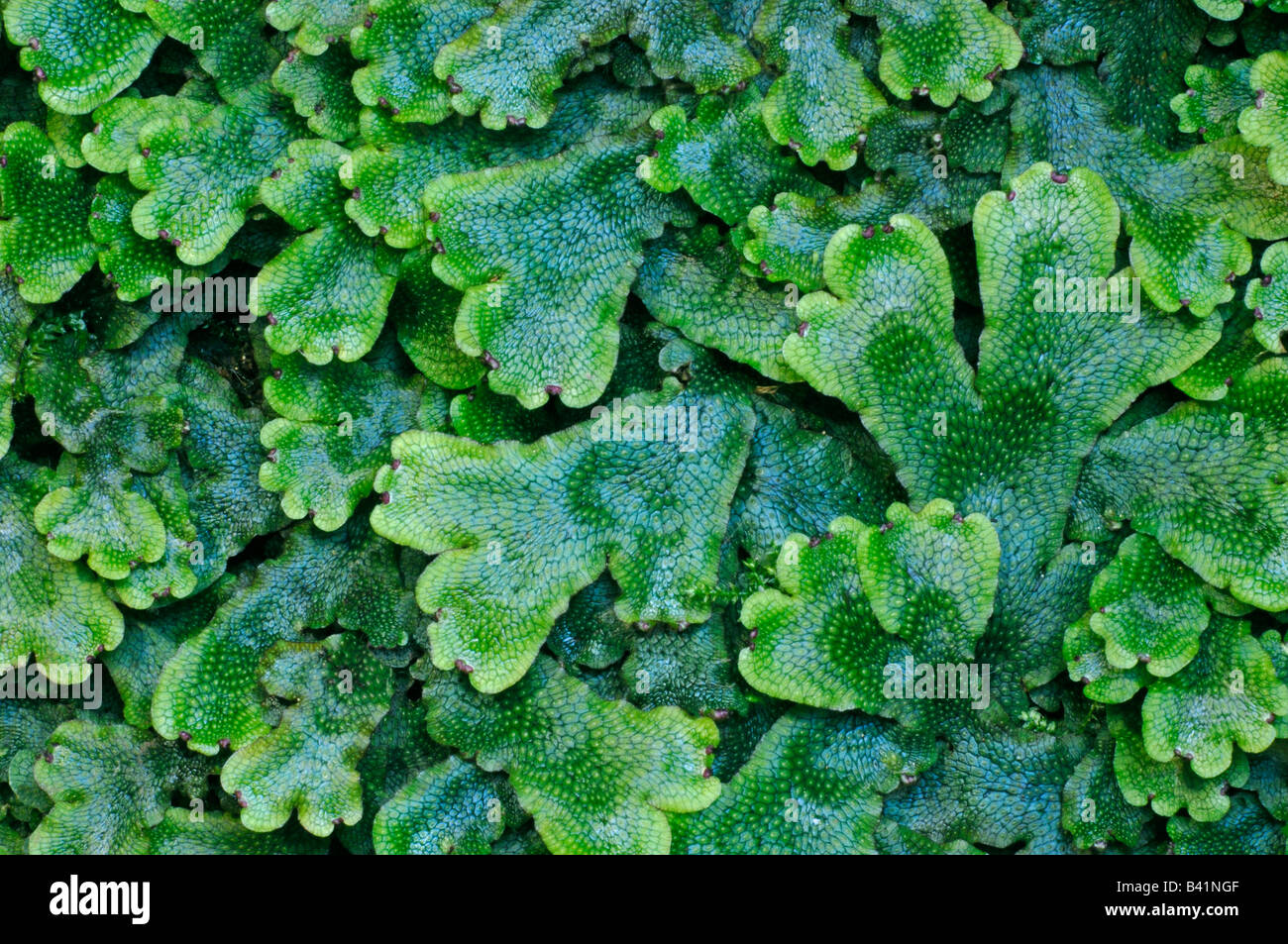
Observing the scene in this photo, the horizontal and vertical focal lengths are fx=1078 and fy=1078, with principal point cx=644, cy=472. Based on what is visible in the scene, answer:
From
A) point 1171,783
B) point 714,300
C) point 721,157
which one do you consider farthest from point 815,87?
point 1171,783

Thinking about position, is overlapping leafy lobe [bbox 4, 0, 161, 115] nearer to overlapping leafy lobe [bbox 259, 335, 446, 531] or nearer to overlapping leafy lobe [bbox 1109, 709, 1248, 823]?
overlapping leafy lobe [bbox 259, 335, 446, 531]

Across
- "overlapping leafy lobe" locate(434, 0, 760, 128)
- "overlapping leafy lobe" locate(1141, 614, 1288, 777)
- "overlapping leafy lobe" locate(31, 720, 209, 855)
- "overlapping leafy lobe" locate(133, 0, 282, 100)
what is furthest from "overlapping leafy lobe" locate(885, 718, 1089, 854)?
"overlapping leafy lobe" locate(133, 0, 282, 100)

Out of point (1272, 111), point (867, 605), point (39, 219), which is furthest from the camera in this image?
point (39, 219)

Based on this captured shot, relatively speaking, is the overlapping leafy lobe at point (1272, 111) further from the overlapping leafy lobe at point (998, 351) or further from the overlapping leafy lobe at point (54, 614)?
the overlapping leafy lobe at point (54, 614)

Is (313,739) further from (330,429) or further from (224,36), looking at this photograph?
(224,36)

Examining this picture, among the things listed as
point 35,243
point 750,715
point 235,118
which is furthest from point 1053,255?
point 35,243

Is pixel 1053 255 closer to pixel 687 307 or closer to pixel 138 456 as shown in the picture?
pixel 687 307
